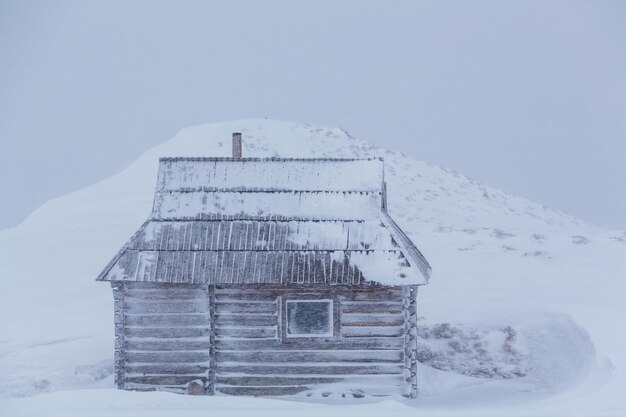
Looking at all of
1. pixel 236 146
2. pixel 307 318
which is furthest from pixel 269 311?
pixel 236 146

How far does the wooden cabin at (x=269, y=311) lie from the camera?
1393cm

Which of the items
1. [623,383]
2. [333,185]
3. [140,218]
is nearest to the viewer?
[623,383]

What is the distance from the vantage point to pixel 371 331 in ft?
46.0

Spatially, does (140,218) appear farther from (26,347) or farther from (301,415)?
(301,415)

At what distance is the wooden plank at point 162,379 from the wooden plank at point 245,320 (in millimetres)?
1240

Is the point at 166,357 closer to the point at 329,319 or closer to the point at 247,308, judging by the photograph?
the point at 247,308

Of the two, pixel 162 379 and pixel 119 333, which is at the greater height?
pixel 119 333

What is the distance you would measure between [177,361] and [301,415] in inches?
247

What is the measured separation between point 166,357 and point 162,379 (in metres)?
0.46

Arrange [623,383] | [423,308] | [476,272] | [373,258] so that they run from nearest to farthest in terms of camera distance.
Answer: [623,383], [373,258], [423,308], [476,272]

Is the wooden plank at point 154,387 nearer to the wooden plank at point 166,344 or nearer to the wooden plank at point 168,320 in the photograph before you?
the wooden plank at point 166,344

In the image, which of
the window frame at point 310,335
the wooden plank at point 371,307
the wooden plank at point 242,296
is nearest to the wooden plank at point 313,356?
the window frame at point 310,335

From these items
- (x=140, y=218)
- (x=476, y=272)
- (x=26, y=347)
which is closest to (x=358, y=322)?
(x=26, y=347)

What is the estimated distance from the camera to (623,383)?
37.6 ft
